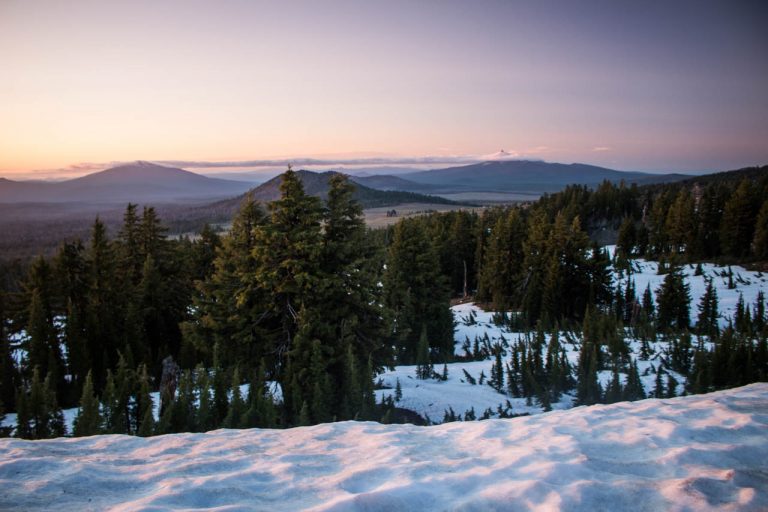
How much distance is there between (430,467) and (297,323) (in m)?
10.9

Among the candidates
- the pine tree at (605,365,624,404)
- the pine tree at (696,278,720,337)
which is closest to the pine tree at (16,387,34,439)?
the pine tree at (605,365,624,404)

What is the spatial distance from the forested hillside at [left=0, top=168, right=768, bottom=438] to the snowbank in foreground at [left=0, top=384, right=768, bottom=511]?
4.70 m

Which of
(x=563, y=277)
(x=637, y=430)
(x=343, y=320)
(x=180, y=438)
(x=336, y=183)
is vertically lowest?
(x=563, y=277)

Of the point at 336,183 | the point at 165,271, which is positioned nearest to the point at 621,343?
A: the point at 336,183

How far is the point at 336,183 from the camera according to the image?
15953 millimetres

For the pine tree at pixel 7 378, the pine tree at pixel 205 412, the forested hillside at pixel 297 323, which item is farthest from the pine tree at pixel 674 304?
the pine tree at pixel 7 378

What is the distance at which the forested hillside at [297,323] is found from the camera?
12656 mm

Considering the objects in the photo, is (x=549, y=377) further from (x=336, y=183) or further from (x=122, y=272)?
(x=122, y=272)

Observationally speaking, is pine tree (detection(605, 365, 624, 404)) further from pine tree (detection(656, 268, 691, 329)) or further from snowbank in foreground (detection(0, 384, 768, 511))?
pine tree (detection(656, 268, 691, 329))

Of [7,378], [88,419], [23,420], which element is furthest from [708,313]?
[7,378]

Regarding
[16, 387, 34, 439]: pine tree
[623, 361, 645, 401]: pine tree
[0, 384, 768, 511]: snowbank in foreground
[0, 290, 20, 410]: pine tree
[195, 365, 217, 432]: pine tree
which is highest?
[0, 384, 768, 511]: snowbank in foreground

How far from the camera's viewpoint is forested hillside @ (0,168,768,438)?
41.5 ft

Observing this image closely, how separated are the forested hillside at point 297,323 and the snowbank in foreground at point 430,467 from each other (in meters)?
4.70

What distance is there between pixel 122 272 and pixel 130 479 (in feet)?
92.3
